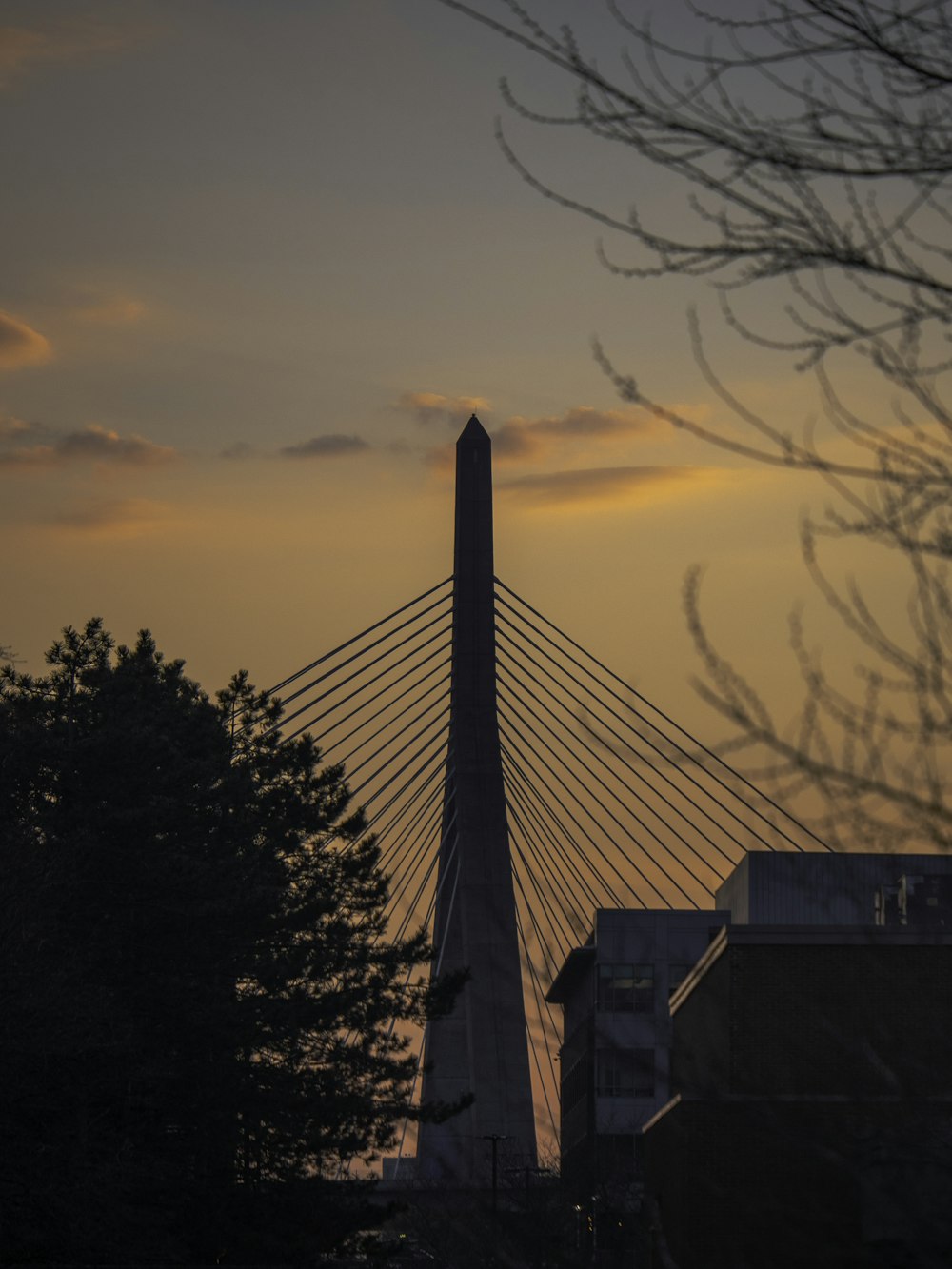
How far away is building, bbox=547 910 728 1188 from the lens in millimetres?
76000

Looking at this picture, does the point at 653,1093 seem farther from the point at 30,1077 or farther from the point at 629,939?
the point at 30,1077

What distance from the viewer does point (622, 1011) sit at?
82375 millimetres

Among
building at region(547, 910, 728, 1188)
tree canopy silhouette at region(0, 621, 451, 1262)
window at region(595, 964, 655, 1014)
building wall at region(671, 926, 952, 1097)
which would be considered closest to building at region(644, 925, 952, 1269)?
building wall at region(671, 926, 952, 1097)

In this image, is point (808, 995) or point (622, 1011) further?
point (622, 1011)

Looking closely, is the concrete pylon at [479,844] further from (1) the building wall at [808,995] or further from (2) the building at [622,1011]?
(1) the building wall at [808,995]

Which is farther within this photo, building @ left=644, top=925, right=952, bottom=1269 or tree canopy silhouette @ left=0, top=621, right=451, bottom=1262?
tree canopy silhouette @ left=0, top=621, right=451, bottom=1262

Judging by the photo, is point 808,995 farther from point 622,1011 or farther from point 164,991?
point 622,1011

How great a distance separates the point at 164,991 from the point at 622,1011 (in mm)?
52147

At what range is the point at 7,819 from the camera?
34094 millimetres

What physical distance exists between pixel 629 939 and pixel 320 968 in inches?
1848

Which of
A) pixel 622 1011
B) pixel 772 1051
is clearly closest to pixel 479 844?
pixel 772 1051

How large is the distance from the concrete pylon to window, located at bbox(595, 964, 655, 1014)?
2751 cm

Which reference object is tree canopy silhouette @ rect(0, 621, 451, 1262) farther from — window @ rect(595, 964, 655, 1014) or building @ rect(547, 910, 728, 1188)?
window @ rect(595, 964, 655, 1014)

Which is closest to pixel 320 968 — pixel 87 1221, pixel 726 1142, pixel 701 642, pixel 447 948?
pixel 87 1221
